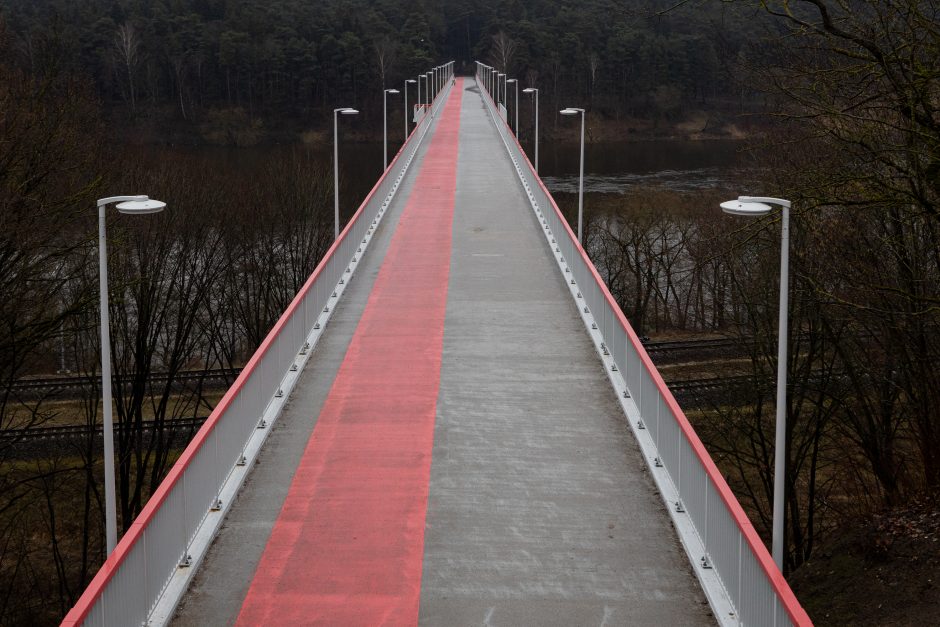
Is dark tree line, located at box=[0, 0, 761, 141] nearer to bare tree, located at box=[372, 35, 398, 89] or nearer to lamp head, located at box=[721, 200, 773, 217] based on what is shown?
bare tree, located at box=[372, 35, 398, 89]

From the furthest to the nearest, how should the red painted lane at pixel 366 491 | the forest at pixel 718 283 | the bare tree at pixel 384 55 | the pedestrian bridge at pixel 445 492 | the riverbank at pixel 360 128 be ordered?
the bare tree at pixel 384 55
the riverbank at pixel 360 128
the forest at pixel 718 283
the red painted lane at pixel 366 491
the pedestrian bridge at pixel 445 492

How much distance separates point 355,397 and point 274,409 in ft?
5.02

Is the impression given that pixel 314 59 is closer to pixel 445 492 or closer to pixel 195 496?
pixel 445 492

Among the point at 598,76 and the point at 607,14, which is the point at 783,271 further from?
the point at 607,14

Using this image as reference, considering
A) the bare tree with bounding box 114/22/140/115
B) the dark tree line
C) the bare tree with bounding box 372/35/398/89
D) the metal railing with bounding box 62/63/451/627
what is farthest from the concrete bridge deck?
the bare tree with bounding box 372/35/398/89

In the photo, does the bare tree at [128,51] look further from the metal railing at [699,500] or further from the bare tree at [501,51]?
the metal railing at [699,500]

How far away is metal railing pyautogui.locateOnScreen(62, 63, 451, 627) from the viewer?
10.5 m

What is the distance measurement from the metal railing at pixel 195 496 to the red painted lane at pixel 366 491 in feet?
2.63

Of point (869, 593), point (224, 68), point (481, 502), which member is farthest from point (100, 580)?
point (224, 68)

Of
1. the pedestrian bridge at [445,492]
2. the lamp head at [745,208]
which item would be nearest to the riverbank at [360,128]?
the pedestrian bridge at [445,492]

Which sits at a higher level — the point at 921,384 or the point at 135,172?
the point at 135,172

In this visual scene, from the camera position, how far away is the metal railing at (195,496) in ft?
34.4

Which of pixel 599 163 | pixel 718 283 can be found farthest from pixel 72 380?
pixel 599 163

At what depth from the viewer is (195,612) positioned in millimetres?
11891
